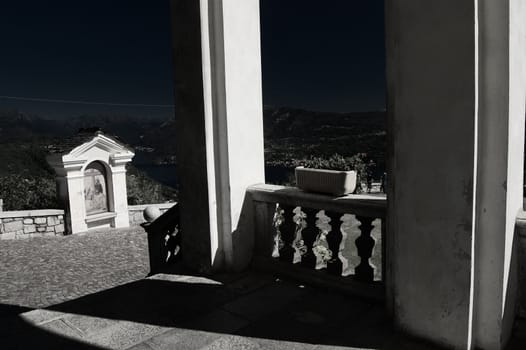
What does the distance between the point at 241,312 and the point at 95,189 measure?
1249 centimetres

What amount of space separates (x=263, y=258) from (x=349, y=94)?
2586 cm

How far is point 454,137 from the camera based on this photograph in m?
2.08

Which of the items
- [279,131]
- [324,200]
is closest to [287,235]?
[324,200]

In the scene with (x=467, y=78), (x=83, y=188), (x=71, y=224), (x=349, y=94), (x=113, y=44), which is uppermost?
(x=113, y=44)

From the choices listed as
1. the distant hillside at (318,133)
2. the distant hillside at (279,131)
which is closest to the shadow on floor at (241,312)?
the distant hillside at (279,131)

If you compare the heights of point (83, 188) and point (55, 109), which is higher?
point (55, 109)

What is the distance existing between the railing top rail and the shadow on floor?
0.72 m

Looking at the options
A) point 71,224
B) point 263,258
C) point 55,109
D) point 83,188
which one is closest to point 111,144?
point 83,188

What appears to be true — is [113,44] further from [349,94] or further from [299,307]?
[299,307]

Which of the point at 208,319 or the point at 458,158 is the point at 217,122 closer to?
the point at 208,319

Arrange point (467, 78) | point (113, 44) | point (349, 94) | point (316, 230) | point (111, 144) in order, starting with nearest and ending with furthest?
point (467, 78), point (316, 230), point (111, 144), point (349, 94), point (113, 44)

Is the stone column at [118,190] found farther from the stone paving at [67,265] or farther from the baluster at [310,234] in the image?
the baluster at [310,234]

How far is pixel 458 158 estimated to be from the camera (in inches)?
81.8

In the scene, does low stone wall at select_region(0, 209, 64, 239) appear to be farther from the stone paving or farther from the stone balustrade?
the stone balustrade
